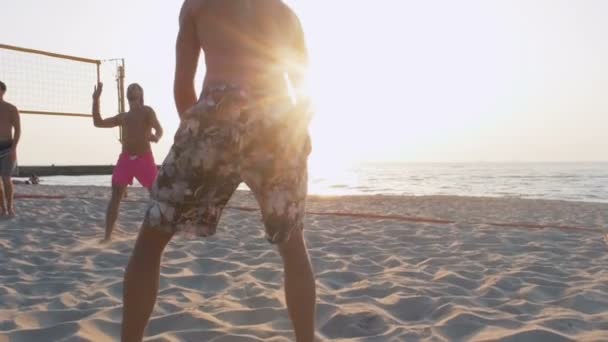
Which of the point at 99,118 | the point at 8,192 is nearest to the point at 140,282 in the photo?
the point at 99,118

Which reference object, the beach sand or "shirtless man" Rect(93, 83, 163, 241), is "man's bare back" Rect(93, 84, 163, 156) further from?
the beach sand

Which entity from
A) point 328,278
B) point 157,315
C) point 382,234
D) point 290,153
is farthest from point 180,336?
point 382,234

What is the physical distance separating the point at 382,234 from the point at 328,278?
79.1 inches

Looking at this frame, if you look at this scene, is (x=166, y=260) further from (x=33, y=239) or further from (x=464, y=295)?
(x=464, y=295)

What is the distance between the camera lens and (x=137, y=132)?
14.3ft

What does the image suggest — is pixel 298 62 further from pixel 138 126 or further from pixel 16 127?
pixel 16 127

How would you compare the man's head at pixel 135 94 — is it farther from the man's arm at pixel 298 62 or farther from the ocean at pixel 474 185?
the ocean at pixel 474 185

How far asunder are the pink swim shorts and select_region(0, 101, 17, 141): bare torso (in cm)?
216

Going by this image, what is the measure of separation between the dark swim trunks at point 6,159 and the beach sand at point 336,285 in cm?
70

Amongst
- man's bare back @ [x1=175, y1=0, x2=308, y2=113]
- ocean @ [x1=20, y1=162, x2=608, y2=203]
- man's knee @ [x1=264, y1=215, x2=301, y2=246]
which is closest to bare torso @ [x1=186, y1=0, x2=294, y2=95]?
man's bare back @ [x1=175, y1=0, x2=308, y2=113]

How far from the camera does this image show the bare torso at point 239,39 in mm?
1477

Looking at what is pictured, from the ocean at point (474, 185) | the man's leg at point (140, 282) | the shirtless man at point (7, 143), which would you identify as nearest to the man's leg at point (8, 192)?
the shirtless man at point (7, 143)

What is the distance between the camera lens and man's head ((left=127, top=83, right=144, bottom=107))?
427cm

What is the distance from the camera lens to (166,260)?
3646mm
